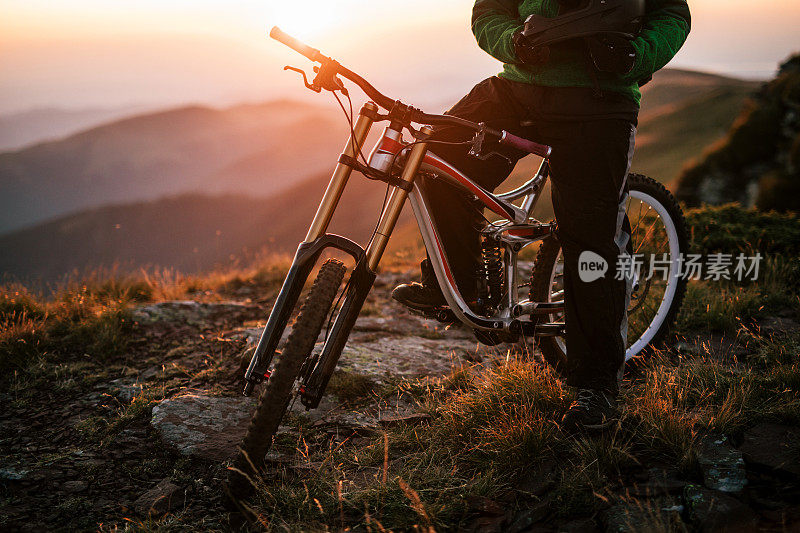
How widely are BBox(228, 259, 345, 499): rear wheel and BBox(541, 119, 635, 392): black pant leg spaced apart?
Result: 122 centimetres

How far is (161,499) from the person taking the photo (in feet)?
8.14

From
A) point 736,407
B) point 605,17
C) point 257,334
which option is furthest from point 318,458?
point 605,17

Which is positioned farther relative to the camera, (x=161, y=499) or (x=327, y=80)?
(x=161, y=499)

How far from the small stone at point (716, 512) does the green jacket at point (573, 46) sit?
1.88m

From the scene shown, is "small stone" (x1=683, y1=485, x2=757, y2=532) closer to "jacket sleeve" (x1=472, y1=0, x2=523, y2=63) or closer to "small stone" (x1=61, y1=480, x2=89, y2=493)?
"jacket sleeve" (x1=472, y1=0, x2=523, y2=63)

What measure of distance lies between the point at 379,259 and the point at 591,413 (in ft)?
4.33

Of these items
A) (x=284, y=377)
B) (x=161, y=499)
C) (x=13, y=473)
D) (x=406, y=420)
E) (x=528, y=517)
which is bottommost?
(x=13, y=473)

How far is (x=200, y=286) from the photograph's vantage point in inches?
254

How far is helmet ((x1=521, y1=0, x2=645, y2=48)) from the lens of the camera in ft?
7.90

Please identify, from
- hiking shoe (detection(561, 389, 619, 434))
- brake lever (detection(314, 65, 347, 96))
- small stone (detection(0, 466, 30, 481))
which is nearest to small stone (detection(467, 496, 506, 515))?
hiking shoe (detection(561, 389, 619, 434))

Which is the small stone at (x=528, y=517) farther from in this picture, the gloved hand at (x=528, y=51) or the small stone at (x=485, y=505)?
the gloved hand at (x=528, y=51)

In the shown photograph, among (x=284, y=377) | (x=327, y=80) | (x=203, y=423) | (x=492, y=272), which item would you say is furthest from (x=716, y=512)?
(x=203, y=423)

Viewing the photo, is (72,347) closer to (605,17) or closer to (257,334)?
(257,334)

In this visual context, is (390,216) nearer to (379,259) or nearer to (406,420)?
(379,259)
